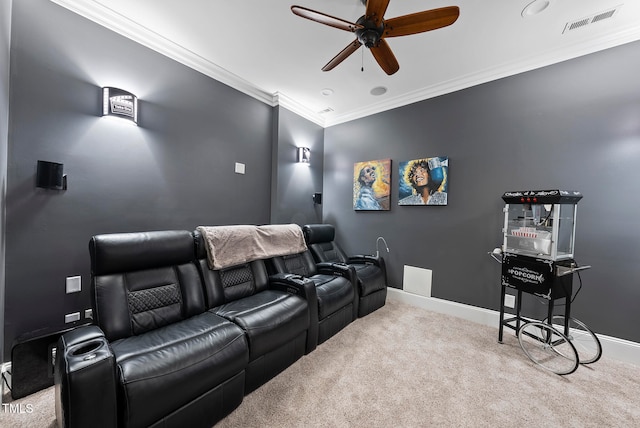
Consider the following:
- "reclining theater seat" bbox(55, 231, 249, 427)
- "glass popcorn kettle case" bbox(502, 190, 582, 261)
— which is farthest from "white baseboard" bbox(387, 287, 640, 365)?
"reclining theater seat" bbox(55, 231, 249, 427)

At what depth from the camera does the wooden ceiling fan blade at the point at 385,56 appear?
1908 mm

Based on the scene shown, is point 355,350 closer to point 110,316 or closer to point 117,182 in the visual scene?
point 110,316

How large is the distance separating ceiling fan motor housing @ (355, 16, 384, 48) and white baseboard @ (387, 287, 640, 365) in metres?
3.06

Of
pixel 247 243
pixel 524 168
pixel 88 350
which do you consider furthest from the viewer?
pixel 524 168

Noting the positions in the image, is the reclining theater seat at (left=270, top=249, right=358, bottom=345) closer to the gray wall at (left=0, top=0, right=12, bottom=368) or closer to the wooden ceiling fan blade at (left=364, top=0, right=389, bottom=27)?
the gray wall at (left=0, top=0, right=12, bottom=368)

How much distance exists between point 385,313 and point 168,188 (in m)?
3.01

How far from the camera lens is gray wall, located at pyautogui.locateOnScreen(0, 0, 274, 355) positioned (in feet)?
5.85

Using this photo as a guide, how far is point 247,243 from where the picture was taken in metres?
2.53

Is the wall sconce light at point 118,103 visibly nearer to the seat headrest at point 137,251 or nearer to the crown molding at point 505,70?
the seat headrest at point 137,251

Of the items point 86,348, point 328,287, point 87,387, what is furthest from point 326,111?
point 87,387

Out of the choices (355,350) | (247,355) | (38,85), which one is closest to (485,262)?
(355,350)

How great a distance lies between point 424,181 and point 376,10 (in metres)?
2.22

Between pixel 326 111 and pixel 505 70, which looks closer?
pixel 505 70

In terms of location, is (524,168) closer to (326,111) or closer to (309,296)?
(309,296)
